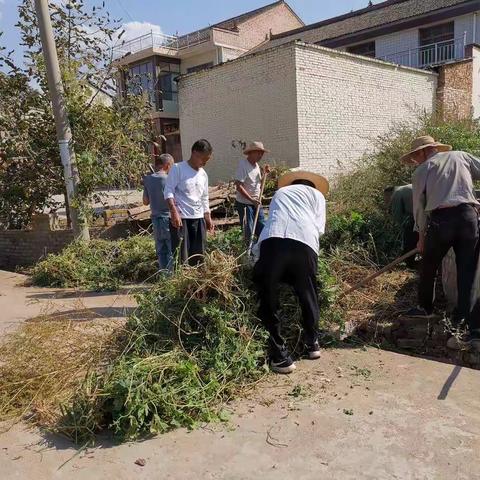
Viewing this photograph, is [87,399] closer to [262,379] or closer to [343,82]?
Result: [262,379]

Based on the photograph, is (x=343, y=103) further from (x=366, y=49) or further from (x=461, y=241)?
(x=366, y=49)

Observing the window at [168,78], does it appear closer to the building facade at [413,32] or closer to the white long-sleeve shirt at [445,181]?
the building facade at [413,32]

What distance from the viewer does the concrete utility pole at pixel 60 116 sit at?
7.87 meters

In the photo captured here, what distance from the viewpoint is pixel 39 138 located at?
8930 millimetres

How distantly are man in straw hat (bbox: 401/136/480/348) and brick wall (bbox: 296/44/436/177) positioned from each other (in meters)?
8.84

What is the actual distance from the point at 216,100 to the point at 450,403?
13583mm

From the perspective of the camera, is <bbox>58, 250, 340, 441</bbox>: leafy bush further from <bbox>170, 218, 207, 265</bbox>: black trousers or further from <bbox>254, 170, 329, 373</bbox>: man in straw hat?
<bbox>170, 218, 207, 265</bbox>: black trousers

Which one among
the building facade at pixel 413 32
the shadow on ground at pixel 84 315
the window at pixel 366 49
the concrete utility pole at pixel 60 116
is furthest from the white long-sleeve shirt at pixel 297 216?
the window at pixel 366 49

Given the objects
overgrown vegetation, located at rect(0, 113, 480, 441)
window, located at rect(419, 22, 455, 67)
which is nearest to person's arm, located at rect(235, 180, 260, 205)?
overgrown vegetation, located at rect(0, 113, 480, 441)

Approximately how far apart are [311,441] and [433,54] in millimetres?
23206

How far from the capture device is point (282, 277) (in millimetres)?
3908

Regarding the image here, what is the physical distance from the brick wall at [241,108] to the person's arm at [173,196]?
24.6 ft

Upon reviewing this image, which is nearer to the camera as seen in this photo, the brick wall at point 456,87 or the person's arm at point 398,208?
the person's arm at point 398,208

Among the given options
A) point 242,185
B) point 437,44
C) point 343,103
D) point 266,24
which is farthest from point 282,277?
point 266,24
